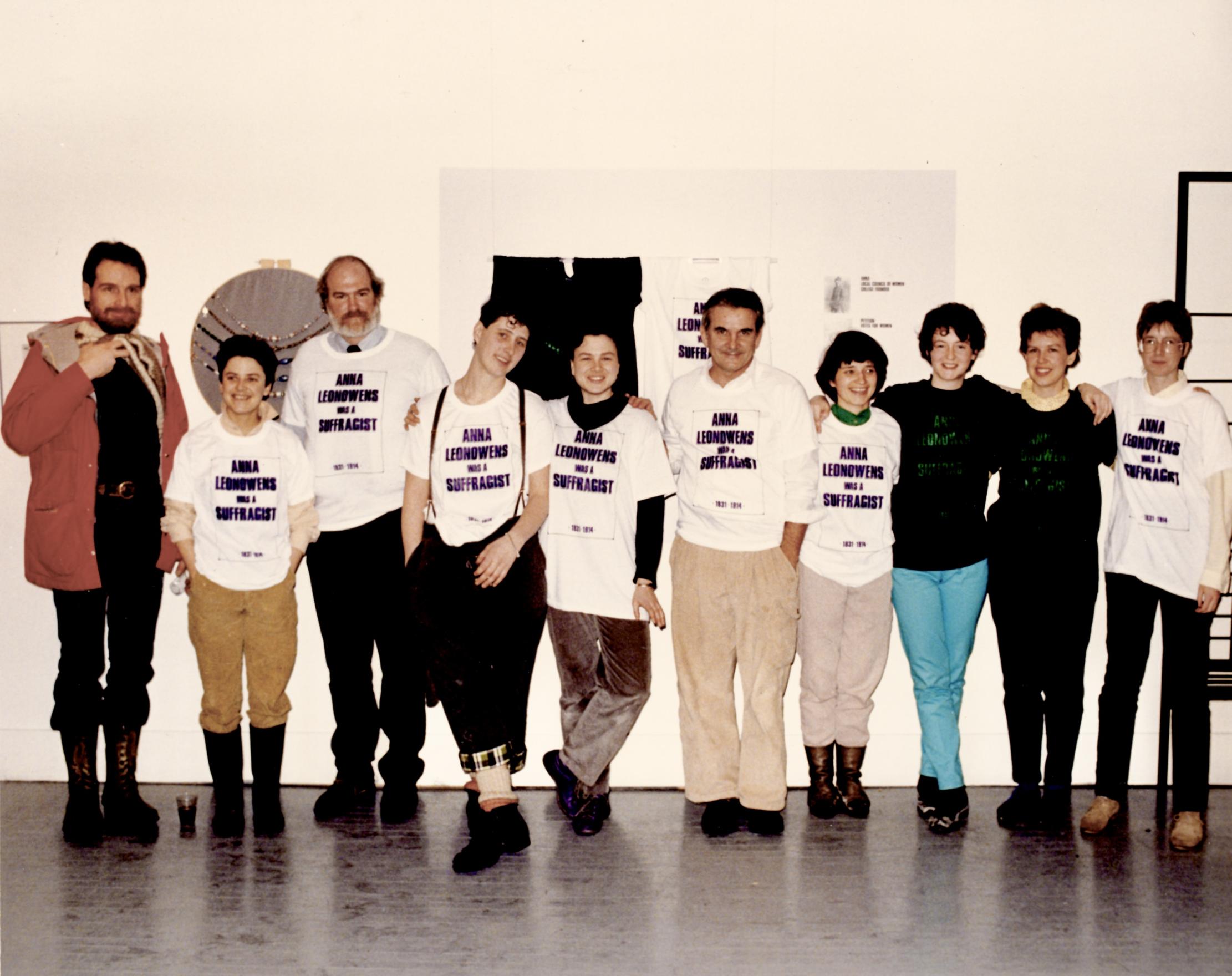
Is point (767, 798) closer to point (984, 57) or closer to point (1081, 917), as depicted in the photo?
point (1081, 917)

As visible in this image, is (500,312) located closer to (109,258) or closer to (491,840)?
(109,258)

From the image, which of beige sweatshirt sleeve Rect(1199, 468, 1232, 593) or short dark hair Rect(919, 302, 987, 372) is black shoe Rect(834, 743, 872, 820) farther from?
short dark hair Rect(919, 302, 987, 372)

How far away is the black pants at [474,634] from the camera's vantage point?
125 inches

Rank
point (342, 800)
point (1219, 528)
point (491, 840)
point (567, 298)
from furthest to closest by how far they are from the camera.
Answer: point (567, 298) → point (342, 800) → point (1219, 528) → point (491, 840)

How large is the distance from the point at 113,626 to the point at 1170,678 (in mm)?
3415

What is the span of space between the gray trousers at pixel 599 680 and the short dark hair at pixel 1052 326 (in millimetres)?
1554

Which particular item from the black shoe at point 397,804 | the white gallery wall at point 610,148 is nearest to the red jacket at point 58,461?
the white gallery wall at point 610,148

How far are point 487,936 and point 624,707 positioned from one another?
93 centimetres

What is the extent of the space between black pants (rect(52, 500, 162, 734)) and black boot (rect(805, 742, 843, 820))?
2.23 meters

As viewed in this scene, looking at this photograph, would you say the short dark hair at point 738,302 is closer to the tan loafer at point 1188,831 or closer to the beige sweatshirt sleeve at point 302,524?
the beige sweatshirt sleeve at point 302,524

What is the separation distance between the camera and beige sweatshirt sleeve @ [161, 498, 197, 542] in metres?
3.36

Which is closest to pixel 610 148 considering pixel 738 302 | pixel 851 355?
pixel 738 302

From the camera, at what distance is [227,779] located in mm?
3471

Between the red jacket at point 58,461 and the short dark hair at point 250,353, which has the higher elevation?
the short dark hair at point 250,353
